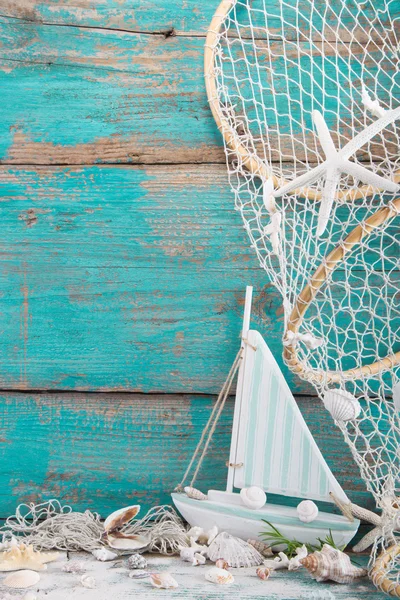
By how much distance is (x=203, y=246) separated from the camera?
1245 mm

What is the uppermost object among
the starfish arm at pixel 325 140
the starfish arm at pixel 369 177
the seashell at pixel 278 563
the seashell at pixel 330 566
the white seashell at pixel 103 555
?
the starfish arm at pixel 325 140

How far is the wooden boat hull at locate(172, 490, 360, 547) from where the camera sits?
1.07 metres

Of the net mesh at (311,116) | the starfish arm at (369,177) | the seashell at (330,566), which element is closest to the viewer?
the starfish arm at (369,177)

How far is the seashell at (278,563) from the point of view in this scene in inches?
40.9

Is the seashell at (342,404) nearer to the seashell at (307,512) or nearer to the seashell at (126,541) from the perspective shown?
the seashell at (307,512)

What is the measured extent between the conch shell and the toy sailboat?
2.9 inches

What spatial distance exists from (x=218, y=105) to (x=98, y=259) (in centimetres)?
34

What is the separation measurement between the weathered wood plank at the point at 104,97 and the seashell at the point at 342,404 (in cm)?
47

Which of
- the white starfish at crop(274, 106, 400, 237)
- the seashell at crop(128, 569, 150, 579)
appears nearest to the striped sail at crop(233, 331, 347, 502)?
the seashell at crop(128, 569, 150, 579)

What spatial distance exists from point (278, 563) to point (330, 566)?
0.31 ft

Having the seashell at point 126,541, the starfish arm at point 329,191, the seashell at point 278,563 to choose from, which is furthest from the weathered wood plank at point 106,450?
the starfish arm at point 329,191

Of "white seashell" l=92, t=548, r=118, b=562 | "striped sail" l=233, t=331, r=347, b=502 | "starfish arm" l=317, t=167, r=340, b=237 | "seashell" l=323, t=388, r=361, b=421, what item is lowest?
"white seashell" l=92, t=548, r=118, b=562

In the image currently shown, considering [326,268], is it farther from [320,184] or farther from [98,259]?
[98,259]

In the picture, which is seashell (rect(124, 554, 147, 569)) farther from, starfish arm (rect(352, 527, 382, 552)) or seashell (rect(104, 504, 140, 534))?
starfish arm (rect(352, 527, 382, 552))
